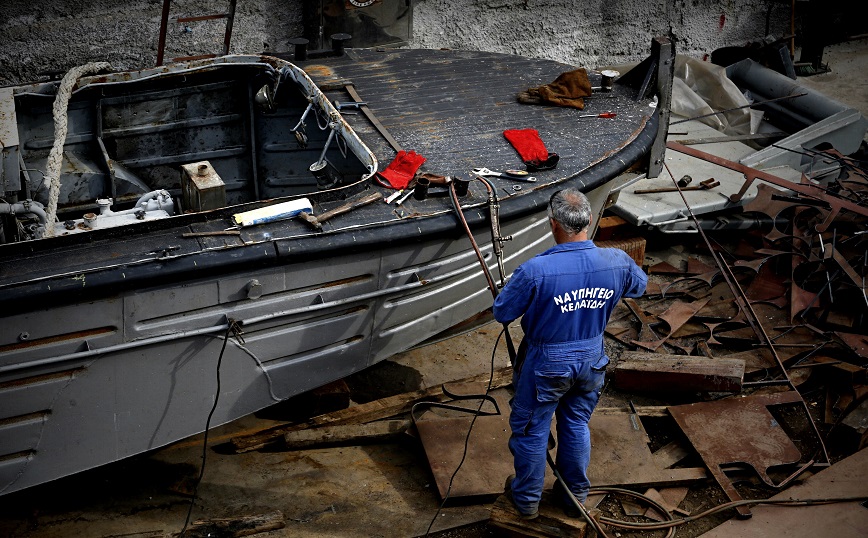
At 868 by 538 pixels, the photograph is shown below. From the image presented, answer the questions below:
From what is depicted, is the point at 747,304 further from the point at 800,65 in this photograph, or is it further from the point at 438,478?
the point at 800,65

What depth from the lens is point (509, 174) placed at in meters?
4.52

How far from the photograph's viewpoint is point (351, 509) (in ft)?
→ 13.6

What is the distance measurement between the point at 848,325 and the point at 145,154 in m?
4.53

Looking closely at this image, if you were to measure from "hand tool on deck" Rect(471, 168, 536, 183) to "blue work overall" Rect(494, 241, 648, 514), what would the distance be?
100 cm

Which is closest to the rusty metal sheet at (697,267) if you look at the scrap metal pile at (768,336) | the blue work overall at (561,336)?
the scrap metal pile at (768,336)

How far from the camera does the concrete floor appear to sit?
401cm

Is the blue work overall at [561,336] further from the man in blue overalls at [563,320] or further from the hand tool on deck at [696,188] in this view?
the hand tool on deck at [696,188]

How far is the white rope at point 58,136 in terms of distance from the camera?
396cm

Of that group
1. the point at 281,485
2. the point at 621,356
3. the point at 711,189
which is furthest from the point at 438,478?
the point at 711,189

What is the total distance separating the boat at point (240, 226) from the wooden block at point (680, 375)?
0.90m

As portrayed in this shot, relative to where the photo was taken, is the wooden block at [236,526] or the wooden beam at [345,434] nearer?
the wooden block at [236,526]

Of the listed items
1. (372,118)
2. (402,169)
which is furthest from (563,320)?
(372,118)

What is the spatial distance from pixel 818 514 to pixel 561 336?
173 cm

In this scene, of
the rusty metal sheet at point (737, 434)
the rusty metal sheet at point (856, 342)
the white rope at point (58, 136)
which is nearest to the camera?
the white rope at point (58, 136)
